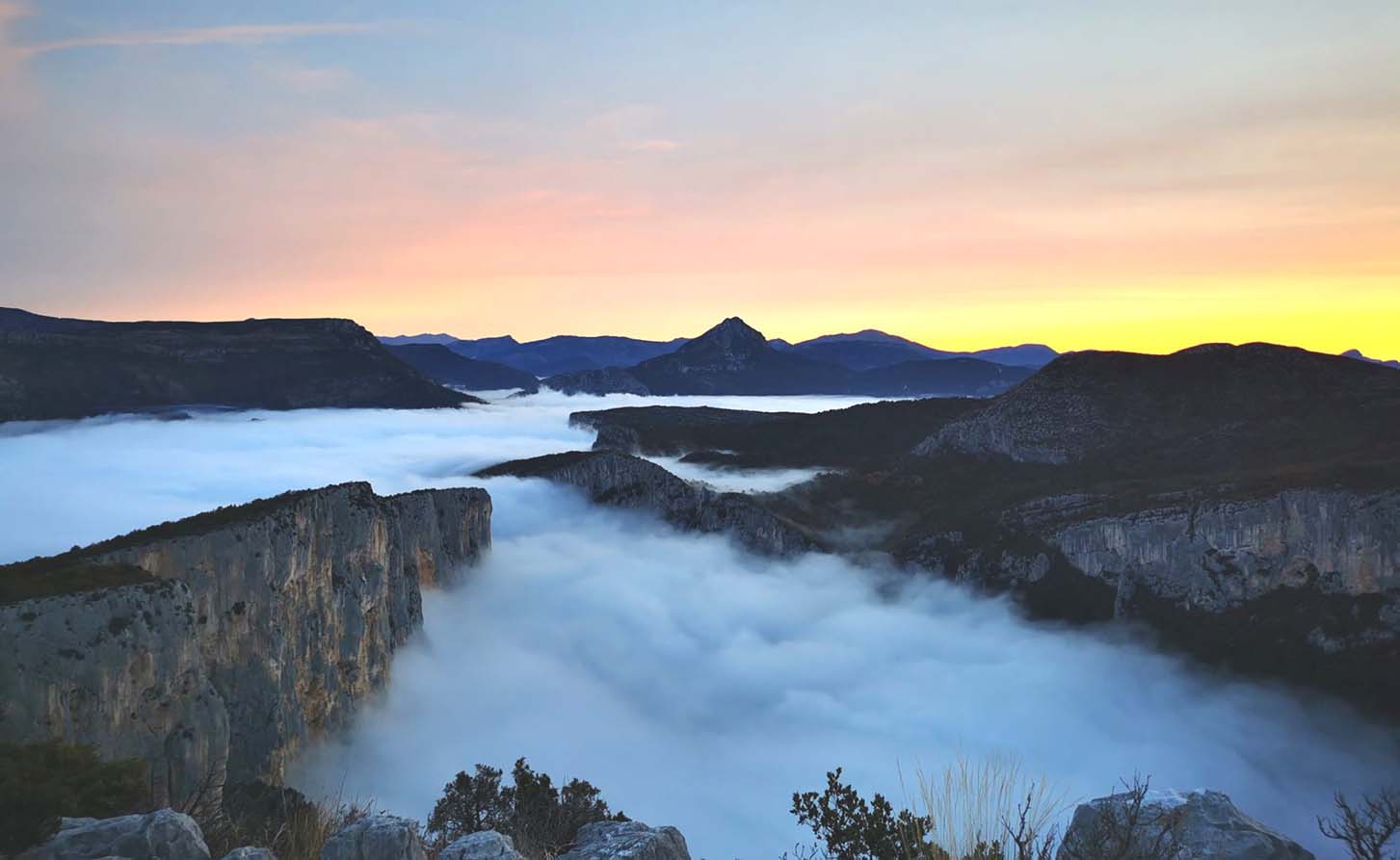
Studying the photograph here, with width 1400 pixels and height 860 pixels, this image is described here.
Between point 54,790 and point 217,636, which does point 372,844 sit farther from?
point 217,636

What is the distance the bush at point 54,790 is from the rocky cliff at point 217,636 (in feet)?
38.9

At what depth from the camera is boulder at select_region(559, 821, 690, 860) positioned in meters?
13.6

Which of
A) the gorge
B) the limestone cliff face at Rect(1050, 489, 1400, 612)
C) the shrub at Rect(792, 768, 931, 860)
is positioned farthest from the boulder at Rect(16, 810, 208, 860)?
the limestone cliff face at Rect(1050, 489, 1400, 612)

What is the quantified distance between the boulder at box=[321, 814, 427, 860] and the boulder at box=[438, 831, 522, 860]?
59 centimetres

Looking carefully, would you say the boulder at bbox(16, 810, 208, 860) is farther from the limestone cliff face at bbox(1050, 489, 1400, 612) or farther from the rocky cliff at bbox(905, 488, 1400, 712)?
the limestone cliff face at bbox(1050, 489, 1400, 612)

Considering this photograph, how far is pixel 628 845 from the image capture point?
13930 mm

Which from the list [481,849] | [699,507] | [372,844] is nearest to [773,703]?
[699,507]

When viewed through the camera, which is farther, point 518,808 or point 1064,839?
point 518,808

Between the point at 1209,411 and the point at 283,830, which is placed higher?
the point at 1209,411

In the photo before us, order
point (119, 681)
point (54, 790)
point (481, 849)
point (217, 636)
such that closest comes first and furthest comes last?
point (481, 849)
point (54, 790)
point (119, 681)
point (217, 636)

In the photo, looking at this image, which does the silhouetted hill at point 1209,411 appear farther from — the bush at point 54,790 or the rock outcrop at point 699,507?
the bush at point 54,790

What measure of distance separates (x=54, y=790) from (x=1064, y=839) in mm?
18000

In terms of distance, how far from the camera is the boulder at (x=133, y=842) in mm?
11875

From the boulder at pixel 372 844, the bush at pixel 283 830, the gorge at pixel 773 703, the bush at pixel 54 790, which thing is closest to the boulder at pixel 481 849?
the boulder at pixel 372 844
